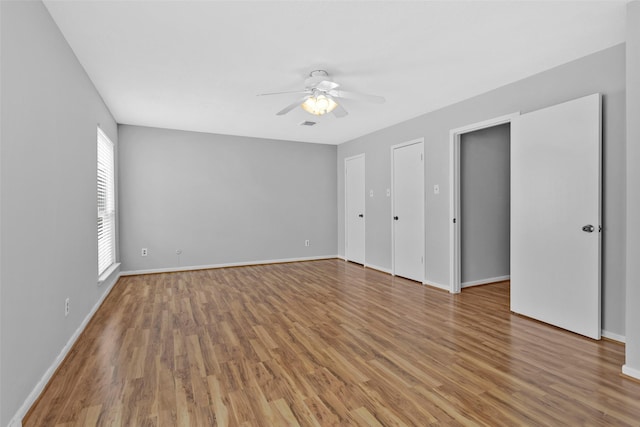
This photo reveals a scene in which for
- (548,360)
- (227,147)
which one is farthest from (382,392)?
(227,147)

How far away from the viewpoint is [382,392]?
199 cm

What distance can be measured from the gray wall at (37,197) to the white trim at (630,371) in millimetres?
3660

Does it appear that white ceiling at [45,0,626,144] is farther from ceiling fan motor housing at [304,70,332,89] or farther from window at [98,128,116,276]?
window at [98,128,116,276]

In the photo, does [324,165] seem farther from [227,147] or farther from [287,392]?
[287,392]

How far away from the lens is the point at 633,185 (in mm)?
2188

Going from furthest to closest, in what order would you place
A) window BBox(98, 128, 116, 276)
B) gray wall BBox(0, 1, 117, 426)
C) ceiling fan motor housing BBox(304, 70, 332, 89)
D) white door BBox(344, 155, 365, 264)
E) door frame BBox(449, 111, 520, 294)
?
white door BBox(344, 155, 365, 264)
door frame BBox(449, 111, 520, 294)
window BBox(98, 128, 116, 276)
ceiling fan motor housing BBox(304, 70, 332, 89)
gray wall BBox(0, 1, 117, 426)

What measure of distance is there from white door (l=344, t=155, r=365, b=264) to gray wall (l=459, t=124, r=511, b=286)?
213 cm

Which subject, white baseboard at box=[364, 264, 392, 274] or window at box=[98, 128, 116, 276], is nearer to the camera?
window at box=[98, 128, 116, 276]

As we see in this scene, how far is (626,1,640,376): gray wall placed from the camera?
85.0 inches

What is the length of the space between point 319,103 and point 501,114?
209 cm

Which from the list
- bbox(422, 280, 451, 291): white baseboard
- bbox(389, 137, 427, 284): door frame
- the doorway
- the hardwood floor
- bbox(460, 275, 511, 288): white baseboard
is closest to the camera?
the hardwood floor

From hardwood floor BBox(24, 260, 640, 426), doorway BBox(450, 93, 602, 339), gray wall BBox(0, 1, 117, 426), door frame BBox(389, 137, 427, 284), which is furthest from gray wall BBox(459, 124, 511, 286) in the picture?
gray wall BBox(0, 1, 117, 426)

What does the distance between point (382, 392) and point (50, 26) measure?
3315 mm

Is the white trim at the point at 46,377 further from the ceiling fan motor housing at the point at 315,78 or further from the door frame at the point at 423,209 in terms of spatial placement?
the door frame at the point at 423,209
